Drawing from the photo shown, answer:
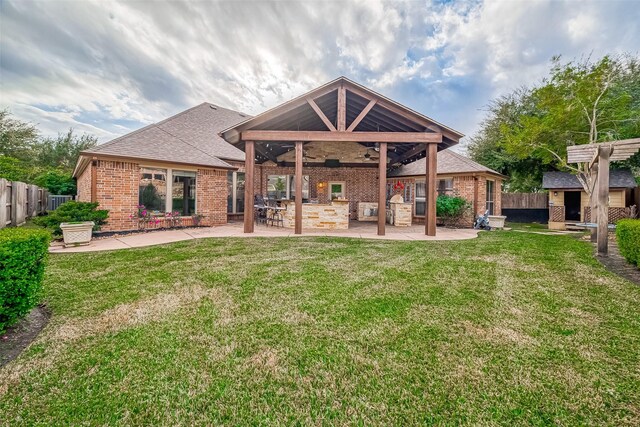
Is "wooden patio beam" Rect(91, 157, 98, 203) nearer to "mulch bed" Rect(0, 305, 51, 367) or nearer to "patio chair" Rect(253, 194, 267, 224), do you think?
"patio chair" Rect(253, 194, 267, 224)

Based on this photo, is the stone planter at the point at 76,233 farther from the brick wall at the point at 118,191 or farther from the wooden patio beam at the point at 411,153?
the wooden patio beam at the point at 411,153

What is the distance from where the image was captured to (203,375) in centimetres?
203

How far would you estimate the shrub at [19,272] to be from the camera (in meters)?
2.38

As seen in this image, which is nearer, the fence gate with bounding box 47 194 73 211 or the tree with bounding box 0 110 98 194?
the fence gate with bounding box 47 194 73 211

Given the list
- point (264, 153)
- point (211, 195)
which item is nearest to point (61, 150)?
point (211, 195)

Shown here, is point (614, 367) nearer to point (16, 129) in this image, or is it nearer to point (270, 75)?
point (270, 75)

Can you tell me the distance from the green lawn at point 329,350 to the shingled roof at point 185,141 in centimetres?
537

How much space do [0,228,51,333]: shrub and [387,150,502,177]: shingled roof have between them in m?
12.7

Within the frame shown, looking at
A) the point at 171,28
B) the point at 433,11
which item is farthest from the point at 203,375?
the point at 433,11

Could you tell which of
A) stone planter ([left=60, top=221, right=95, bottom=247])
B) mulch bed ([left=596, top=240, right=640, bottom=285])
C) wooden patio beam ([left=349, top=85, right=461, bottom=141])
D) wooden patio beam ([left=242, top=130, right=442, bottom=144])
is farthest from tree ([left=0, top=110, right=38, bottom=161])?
mulch bed ([left=596, top=240, right=640, bottom=285])

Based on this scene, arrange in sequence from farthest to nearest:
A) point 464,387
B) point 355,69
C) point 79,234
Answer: point 355,69
point 79,234
point 464,387

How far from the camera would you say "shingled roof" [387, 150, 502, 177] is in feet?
40.0

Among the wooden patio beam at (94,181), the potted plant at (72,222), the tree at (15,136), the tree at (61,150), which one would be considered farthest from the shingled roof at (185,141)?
the tree at (61,150)

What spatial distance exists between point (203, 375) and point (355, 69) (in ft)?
59.5
